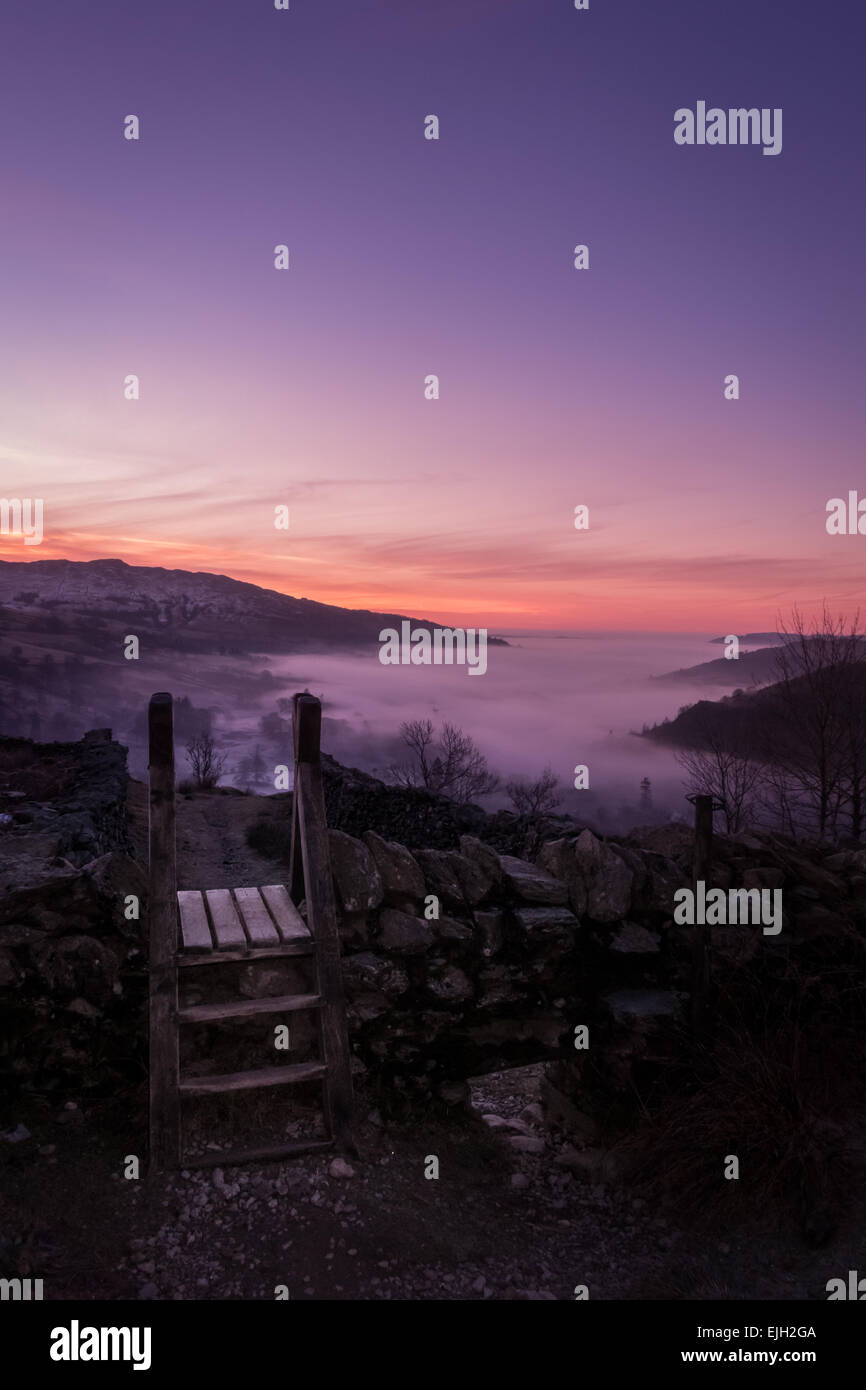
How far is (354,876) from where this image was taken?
4.70 metres

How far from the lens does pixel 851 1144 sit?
4.17 metres

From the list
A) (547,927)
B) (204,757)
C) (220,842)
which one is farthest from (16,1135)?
→ (204,757)

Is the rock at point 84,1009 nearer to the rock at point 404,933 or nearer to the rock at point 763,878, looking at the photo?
the rock at point 404,933

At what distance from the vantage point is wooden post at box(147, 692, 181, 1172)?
151 inches

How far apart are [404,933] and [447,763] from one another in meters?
45.6

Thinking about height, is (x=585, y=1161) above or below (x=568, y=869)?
below

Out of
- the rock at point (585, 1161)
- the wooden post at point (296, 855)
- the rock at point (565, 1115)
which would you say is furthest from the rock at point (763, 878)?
the wooden post at point (296, 855)

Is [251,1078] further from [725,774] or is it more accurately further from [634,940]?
[725,774]

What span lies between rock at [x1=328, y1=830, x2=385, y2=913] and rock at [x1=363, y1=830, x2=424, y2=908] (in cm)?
6

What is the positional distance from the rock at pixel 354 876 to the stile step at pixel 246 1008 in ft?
1.96

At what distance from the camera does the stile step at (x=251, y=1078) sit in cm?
387

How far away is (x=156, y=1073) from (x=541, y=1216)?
226 cm

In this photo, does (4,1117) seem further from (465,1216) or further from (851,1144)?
(851,1144)

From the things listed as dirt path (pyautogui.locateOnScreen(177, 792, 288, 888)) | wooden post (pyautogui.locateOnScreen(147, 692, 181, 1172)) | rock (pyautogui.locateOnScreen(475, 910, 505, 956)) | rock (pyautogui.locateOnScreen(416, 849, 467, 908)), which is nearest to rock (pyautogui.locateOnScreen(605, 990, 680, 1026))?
rock (pyautogui.locateOnScreen(475, 910, 505, 956))
